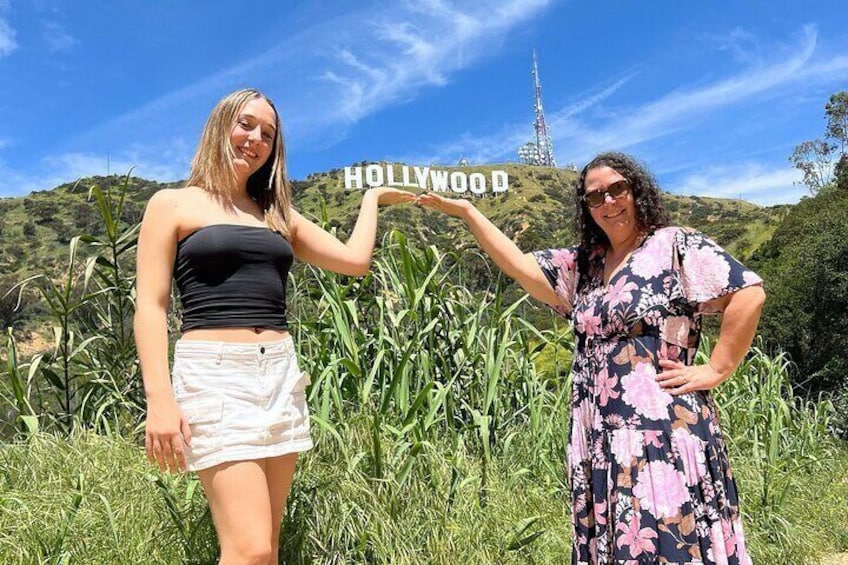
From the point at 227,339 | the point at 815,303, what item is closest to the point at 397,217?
the point at 227,339

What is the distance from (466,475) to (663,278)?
108cm

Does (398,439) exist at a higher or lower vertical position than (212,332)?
lower

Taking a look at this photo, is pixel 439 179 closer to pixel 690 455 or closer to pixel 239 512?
pixel 690 455

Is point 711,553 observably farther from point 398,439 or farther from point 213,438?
point 213,438

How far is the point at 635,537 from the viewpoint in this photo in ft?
5.57

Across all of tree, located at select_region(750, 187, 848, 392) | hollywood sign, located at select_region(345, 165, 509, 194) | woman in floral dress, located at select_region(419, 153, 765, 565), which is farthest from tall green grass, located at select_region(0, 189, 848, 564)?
hollywood sign, located at select_region(345, 165, 509, 194)

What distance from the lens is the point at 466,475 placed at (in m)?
2.44

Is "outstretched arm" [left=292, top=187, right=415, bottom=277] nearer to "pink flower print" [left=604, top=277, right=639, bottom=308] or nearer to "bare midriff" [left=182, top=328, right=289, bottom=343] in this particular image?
"bare midriff" [left=182, top=328, right=289, bottom=343]

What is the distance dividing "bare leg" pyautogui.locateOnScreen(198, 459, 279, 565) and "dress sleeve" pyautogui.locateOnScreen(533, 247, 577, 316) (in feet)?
3.62

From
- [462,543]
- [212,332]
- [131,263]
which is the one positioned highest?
[131,263]

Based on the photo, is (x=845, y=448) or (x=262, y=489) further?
(x=845, y=448)

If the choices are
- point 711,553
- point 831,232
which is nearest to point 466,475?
point 711,553

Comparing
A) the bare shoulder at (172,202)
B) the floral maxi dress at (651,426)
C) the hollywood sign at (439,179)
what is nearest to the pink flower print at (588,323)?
the floral maxi dress at (651,426)

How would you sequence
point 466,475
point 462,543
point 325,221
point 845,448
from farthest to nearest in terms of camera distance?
1. point 845,448
2. point 325,221
3. point 466,475
4. point 462,543
